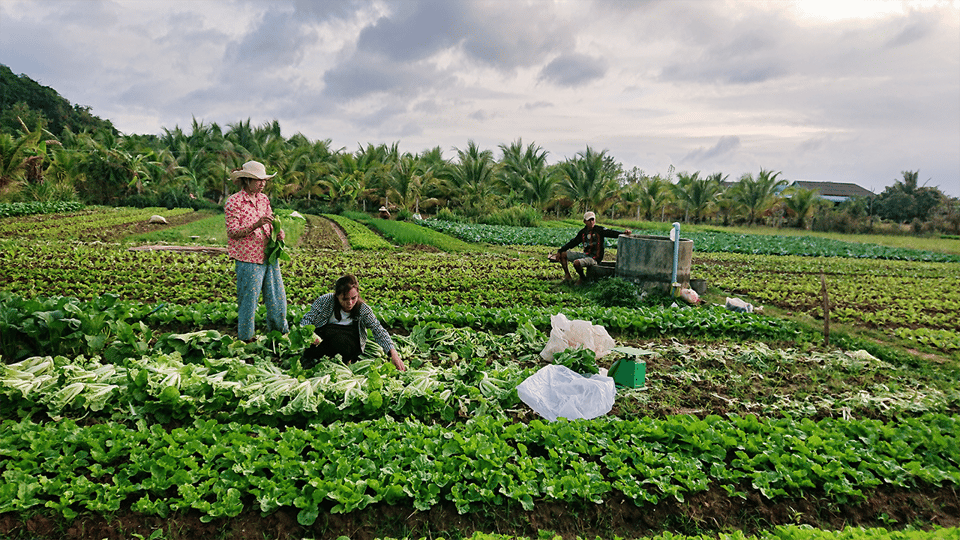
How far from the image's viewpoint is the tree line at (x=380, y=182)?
3017 centimetres

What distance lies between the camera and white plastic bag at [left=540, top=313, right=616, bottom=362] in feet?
17.7

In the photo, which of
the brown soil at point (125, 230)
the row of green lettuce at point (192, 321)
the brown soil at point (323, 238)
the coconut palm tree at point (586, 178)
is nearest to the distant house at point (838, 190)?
the coconut palm tree at point (586, 178)

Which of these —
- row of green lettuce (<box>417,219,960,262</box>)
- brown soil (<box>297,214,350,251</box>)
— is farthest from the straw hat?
row of green lettuce (<box>417,219,960,262</box>)

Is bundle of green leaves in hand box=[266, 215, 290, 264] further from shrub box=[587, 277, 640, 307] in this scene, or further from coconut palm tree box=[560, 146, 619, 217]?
coconut palm tree box=[560, 146, 619, 217]

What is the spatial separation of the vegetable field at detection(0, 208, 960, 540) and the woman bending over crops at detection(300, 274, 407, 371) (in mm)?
163

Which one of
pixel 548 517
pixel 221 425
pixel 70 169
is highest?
pixel 70 169

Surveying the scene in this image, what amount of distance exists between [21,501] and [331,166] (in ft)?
115

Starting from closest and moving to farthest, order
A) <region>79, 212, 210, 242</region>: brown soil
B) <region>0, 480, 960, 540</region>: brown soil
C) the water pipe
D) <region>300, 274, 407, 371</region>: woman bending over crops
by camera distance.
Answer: <region>0, 480, 960, 540</region>: brown soil
<region>300, 274, 407, 371</region>: woman bending over crops
the water pipe
<region>79, 212, 210, 242</region>: brown soil

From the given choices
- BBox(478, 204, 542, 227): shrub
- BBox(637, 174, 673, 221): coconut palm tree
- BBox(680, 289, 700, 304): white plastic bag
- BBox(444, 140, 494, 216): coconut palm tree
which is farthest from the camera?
BBox(637, 174, 673, 221): coconut palm tree

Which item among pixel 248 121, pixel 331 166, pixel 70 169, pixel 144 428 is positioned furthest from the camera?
pixel 248 121

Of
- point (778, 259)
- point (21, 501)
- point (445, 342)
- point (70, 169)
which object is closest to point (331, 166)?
point (70, 169)

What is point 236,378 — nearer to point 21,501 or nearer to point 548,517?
point 21,501

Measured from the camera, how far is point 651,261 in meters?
8.91

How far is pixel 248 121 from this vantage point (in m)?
39.9
